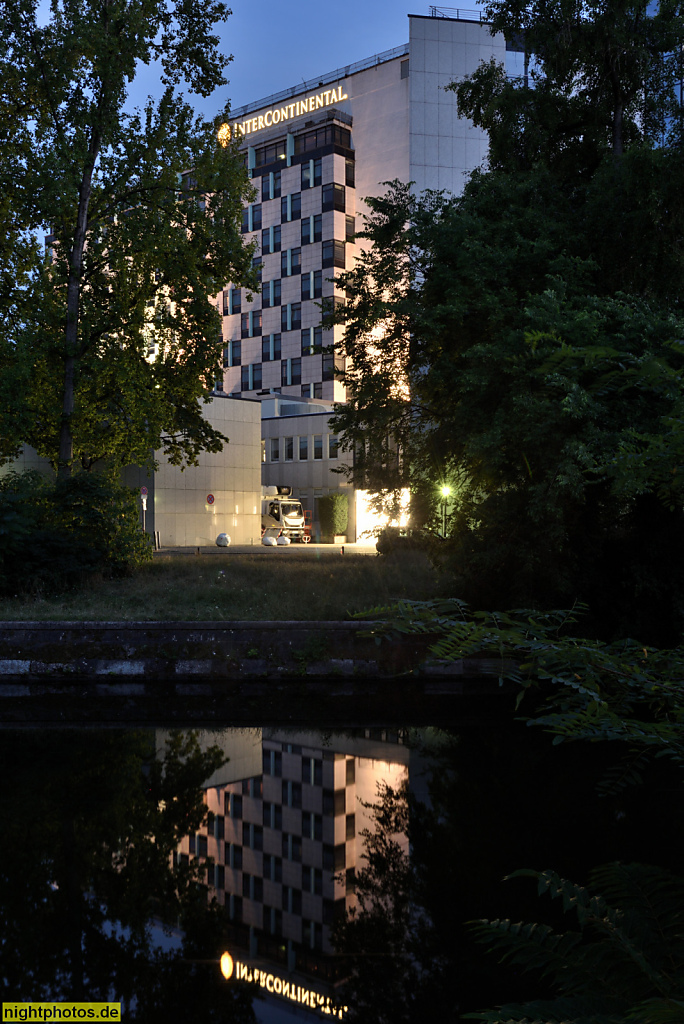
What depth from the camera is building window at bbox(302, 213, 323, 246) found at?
77.8 m

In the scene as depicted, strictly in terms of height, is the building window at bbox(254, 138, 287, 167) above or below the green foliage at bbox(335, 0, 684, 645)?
above

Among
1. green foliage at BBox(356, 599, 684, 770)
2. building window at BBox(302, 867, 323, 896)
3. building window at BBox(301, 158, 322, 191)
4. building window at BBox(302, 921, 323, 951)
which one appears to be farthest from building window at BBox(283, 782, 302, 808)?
building window at BBox(301, 158, 322, 191)

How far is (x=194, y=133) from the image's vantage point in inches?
996

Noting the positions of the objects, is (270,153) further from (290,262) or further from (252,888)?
(252,888)

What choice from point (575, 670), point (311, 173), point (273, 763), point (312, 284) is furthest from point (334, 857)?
point (311, 173)

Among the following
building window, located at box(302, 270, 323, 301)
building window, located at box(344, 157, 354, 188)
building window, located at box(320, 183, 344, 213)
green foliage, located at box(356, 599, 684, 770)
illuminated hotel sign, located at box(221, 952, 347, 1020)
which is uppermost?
building window, located at box(344, 157, 354, 188)

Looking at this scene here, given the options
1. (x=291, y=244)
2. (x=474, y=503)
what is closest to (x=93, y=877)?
(x=474, y=503)

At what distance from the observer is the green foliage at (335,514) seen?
62.9m

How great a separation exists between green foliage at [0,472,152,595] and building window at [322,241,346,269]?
6083 cm

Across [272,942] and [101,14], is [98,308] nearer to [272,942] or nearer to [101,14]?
[101,14]

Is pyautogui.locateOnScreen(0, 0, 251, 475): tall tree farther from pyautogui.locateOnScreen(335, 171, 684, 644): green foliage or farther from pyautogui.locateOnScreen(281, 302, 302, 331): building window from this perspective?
pyautogui.locateOnScreen(281, 302, 302, 331): building window

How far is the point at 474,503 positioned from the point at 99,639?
23.5 feet

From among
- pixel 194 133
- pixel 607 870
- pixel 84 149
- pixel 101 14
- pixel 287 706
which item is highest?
pixel 101 14

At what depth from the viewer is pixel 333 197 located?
252ft
